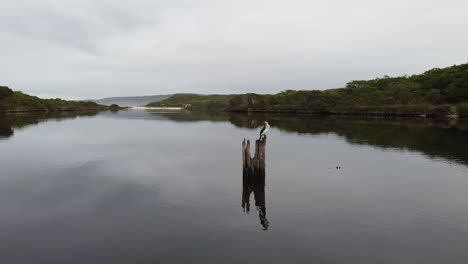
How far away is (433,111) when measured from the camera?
93875 mm

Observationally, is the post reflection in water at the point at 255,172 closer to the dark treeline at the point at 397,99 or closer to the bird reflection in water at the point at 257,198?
the bird reflection in water at the point at 257,198

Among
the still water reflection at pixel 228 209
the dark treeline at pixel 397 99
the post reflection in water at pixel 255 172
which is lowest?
the still water reflection at pixel 228 209

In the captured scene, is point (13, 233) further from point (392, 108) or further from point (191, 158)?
point (392, 108)

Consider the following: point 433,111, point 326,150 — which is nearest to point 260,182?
point 326,150

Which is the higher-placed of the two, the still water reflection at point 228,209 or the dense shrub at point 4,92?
the dense shrub at point 4,92

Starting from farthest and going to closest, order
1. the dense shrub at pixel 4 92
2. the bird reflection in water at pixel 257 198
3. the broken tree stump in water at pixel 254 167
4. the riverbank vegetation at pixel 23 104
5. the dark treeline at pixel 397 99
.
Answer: the dense shrub at pixel 4 92 < the riverbank vegetation at pixel 23 104 < the dark treeline at pixel 397 99 < the broken tree stump in water at pixel 254 167 < the bird reflection in water at pixel 257 198

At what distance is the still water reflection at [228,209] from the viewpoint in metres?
11.8

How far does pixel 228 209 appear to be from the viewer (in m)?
16.3

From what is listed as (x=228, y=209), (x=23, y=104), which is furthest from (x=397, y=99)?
(x=23, y=104)

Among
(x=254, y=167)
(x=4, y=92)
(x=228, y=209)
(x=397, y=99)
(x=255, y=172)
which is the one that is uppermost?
(x=4, y=92)

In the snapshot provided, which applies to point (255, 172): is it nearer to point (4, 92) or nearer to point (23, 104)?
point (4, 92)

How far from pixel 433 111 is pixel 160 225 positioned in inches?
3915

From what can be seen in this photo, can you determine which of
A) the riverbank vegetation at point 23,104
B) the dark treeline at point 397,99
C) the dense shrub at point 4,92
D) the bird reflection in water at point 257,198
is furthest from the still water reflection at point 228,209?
the dense shrub at point 4,92

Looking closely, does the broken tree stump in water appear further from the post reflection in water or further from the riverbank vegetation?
the riverbank vegetation
